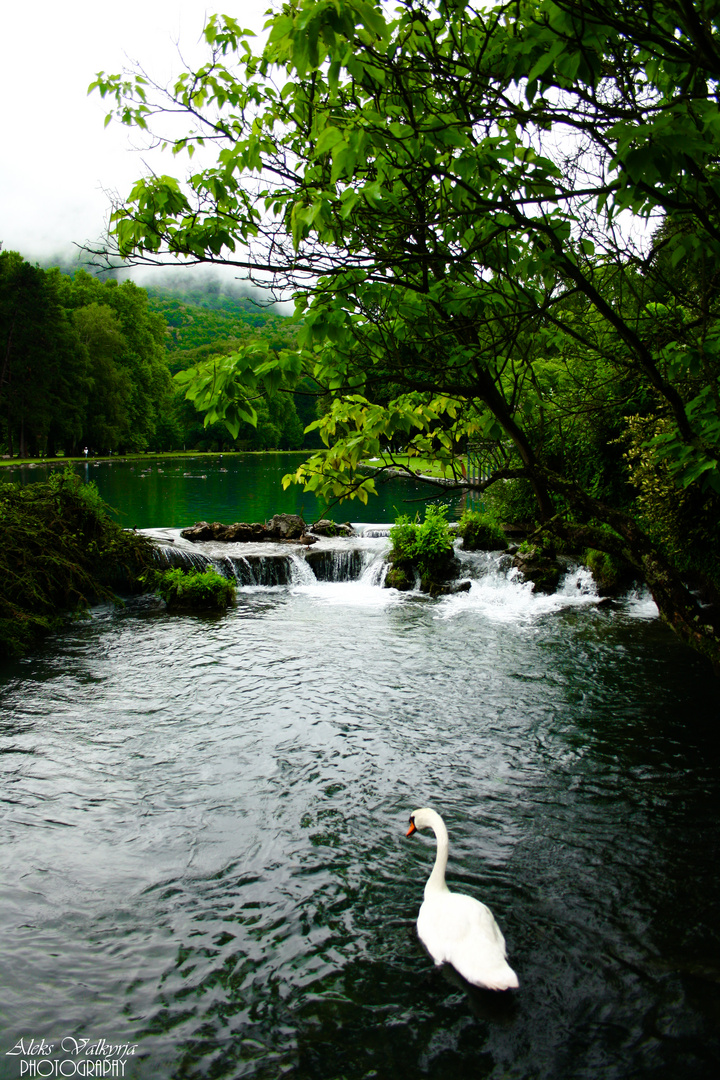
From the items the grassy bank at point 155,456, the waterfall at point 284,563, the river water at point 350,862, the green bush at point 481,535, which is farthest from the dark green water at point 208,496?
the river water at point 350,862

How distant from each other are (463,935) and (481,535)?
1566cm

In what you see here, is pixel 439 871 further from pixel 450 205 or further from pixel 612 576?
pixel 612 576

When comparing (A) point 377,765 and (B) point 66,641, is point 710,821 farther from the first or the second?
(B) point 66,641

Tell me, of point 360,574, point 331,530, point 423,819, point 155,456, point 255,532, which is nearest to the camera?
point 423,819

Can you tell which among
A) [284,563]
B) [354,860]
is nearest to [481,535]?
[284,563]

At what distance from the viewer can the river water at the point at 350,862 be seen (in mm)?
4023

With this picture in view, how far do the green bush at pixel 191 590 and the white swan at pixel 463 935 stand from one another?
451 inches

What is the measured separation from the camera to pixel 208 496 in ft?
129

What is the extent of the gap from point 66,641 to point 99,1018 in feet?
30.6

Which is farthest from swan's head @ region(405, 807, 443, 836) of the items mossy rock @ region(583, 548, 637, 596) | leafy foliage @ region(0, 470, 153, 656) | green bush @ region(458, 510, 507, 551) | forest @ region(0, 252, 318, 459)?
forest @ region(0, 252, 318, 459)

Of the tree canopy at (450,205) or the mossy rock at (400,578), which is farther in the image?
the mossy rock at (400,578)

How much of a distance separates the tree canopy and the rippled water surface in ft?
7.38

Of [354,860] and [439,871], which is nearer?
[439,871]

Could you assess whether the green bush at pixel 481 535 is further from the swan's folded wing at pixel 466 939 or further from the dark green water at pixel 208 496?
the swan's folded wing at pixel 466 939
